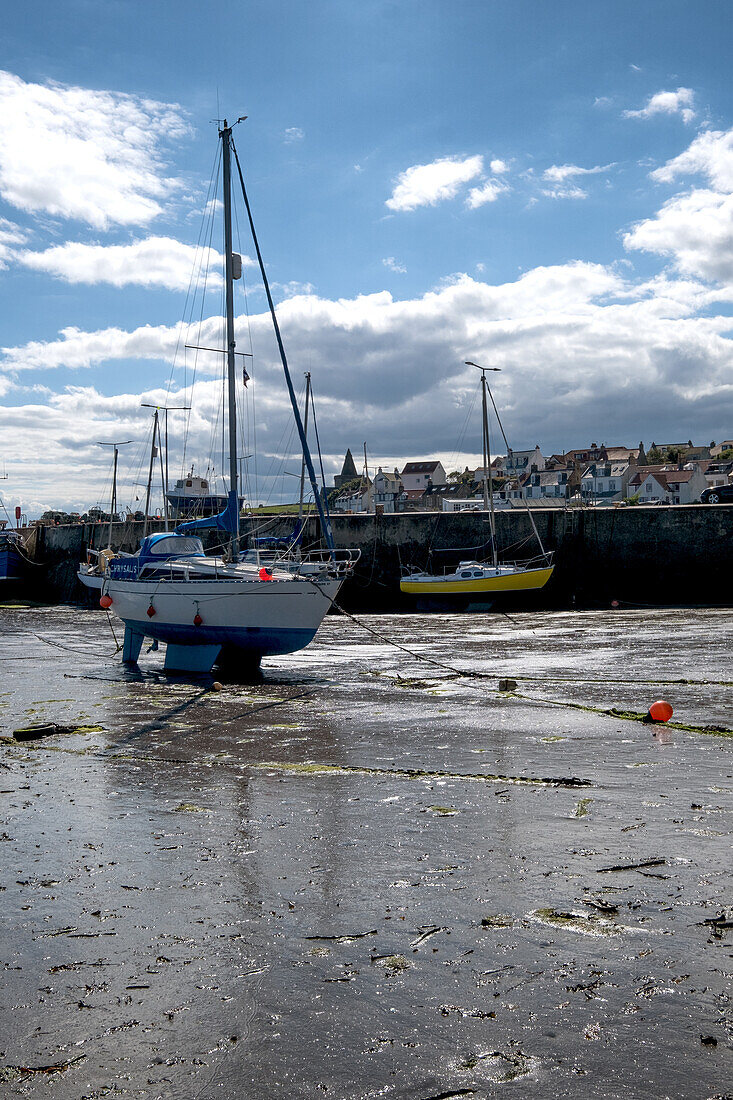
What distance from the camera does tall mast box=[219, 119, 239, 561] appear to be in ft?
57.4

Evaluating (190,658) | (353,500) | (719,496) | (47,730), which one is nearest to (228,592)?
(190,658)

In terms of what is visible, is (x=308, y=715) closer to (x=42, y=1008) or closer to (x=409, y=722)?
(x=409, y=722)

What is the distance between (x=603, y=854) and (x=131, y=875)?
3.26 metres

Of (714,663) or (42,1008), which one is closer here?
(42,1008)

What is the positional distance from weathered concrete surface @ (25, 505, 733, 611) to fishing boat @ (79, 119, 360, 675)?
17300 mm

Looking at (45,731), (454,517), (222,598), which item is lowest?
(45,731)

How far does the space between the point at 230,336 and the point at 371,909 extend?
14789 millimetres

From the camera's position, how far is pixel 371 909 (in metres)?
5.05

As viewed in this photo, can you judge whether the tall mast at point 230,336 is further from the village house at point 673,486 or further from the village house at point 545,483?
the village house at point 545,483

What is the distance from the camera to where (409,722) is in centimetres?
1149

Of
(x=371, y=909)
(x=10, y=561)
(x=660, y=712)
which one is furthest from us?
(x=10, y=561)

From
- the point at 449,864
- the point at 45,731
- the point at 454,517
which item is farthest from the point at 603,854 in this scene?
the point at 454,517

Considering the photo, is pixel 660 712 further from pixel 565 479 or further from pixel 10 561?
pixel 565 479

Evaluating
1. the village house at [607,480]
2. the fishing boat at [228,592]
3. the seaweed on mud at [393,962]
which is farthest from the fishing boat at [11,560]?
the village house at [607,480]
